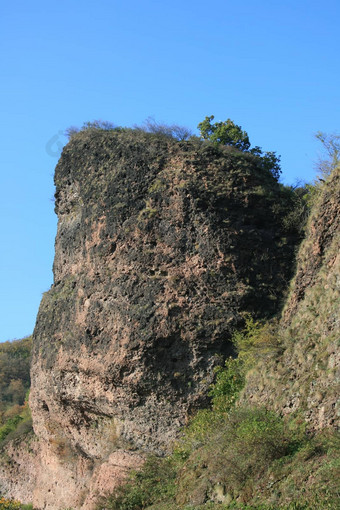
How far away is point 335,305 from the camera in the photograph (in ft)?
45.3

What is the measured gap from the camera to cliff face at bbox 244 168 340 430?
1237 cm

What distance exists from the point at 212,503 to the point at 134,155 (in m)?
11.0

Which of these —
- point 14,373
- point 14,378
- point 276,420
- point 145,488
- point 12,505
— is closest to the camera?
point 276,420

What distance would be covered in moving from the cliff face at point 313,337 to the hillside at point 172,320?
4 centimetres

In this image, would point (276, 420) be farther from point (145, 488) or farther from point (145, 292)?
point (145, 292)

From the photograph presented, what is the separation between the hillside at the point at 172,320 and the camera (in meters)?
14.5

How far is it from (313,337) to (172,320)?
4343mm

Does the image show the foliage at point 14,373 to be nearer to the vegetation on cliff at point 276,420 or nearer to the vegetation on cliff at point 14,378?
the vegetation on cliff at point 14,378

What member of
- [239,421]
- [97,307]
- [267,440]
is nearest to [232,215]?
[97,307]

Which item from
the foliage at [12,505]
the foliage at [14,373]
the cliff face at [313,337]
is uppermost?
the foliage at [14,373]

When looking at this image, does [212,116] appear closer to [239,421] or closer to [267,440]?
[239,421]

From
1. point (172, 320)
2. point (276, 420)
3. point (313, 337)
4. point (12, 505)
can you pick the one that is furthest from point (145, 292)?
point (12, 505)

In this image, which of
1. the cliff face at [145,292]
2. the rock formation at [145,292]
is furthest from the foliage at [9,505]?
the rock formation at [145,292]

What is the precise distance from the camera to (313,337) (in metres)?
13.9
